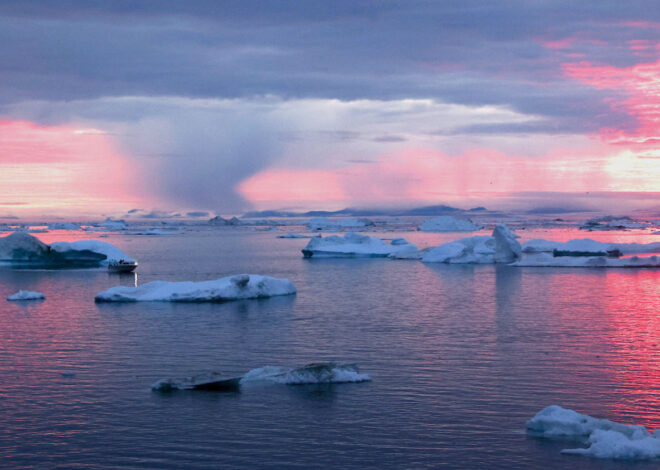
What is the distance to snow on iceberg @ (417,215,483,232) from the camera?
143500 millimetres

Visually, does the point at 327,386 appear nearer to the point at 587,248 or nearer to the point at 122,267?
the point at 122,267

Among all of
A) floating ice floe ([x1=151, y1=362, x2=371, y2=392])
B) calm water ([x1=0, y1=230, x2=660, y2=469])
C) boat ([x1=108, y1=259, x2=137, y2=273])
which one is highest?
boat ([x1=108, y1=259, x2=137, y2=273])

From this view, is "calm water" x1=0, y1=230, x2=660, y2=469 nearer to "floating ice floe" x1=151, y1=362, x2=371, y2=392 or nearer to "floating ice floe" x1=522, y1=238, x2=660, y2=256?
"floating ice floe" x1=151, y1=362, x2=371, y2=392

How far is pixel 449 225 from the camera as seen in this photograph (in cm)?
14762

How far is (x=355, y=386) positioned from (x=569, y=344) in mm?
7901

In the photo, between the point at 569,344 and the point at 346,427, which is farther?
the point at 569,344

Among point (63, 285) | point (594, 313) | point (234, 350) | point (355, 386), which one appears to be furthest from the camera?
point (63, 285)

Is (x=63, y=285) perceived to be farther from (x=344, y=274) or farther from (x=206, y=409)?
(x=206, y=409)

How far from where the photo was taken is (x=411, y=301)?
100 feet

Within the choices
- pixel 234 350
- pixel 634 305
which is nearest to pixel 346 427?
Result: pixel 234 350

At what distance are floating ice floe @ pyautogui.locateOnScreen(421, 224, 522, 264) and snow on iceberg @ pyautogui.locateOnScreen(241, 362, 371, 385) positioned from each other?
3806cm

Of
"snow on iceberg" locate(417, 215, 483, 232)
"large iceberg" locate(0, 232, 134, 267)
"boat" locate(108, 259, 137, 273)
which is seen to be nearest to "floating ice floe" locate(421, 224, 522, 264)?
"boat" locate(108, 259, 137, 273)

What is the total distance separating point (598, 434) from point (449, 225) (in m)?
138

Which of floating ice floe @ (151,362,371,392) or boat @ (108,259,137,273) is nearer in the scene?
floating ice floe @ (151,362,371,392)
